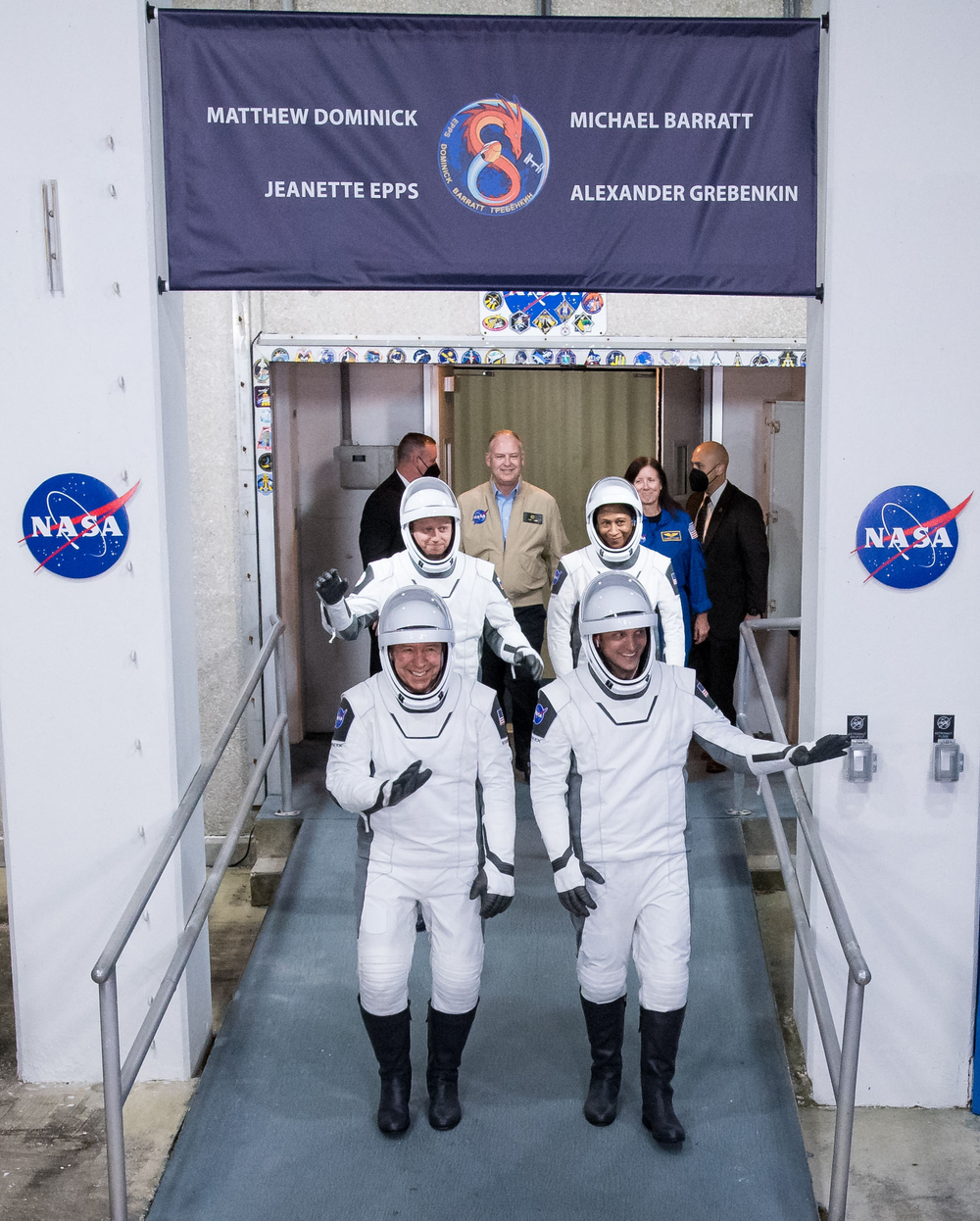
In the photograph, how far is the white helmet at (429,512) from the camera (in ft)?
15.0

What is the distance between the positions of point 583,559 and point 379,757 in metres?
1.57

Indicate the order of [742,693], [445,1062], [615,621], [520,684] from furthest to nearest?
[520,684] < [742,693] < [445,1062] < [615,621]

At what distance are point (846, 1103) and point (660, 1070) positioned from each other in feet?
2.00

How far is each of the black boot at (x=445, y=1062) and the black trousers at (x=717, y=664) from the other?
298 cm

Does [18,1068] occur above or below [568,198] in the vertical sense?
below

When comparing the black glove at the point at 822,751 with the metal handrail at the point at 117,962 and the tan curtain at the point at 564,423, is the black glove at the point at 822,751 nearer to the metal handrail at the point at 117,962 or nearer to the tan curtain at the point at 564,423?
the metal handrail at the point at 117,962

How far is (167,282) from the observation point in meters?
3.98

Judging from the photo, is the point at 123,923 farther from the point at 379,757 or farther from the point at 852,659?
the point at 852,659

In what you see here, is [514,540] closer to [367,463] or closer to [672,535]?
[672,535]

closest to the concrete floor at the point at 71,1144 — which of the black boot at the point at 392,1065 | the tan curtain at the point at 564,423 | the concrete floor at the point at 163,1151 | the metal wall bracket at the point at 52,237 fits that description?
the concrete floor at the point at 163,1151

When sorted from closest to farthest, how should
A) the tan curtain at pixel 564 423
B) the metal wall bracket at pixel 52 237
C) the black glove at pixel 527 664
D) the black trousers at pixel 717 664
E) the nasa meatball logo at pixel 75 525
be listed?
1. the metal wall bracket at pixel 52 237
2. the nasa meatball logo at pixel 75 525
3. the black glove at pixel 527 664
4. the black trousers at pixel 717 664
5. the tan curtain at pixel 564 423

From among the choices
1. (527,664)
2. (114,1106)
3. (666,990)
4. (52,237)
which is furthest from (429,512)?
(114,1106)

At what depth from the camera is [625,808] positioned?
11.9ft

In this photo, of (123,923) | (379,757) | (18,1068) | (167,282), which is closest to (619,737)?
(379,757)
